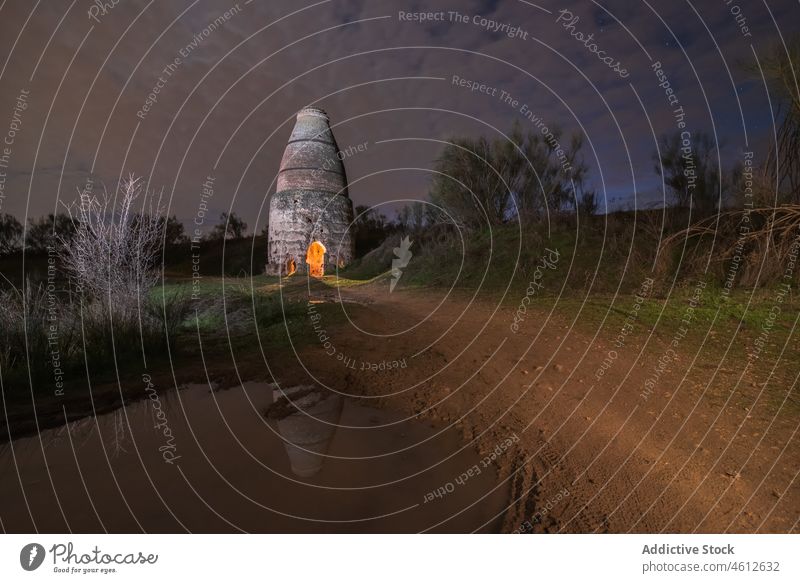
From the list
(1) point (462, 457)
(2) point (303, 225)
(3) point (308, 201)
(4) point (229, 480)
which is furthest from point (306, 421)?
(3) point (308, 201)

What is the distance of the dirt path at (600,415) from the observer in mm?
2436

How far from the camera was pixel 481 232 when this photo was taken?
15.5m

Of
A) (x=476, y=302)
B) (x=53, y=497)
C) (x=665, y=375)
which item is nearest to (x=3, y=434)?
(x=53, y=497)

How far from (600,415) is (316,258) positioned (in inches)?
803

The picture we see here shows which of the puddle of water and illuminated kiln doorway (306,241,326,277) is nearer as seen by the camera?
the puddle of water

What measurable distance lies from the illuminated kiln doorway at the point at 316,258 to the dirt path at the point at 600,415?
16.3 m

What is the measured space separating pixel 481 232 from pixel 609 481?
44.3ft

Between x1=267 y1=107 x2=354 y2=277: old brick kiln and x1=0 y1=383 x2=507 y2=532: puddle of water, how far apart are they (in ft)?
59.6

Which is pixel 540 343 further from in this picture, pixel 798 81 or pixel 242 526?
pixel 798 81

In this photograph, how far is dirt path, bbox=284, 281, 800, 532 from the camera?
2.44 metres

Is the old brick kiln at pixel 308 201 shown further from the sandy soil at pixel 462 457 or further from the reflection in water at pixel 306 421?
the sandy soil at pixel 462 457

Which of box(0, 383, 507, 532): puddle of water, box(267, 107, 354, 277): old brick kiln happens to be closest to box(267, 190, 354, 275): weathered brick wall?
box(267, 107, 354, 277): old brick kiln

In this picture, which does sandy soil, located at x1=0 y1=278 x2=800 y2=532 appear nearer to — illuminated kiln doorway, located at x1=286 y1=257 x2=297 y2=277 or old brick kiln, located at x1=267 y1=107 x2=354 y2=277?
illuminated kiln doorway, located at x1=286 y1=257 x2=297 y2=277

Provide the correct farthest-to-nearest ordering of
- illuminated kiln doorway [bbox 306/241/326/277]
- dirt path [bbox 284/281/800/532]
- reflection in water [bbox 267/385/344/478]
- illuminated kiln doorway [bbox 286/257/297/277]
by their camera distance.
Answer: illuminated kiln doorway [bbox 306/241/326/277]
illuminated kiln doorway [bbox 286/257/297/277]
reflection in water [bbox 267/385/344/478]
dirt path [bbox 284/281/800/532]
